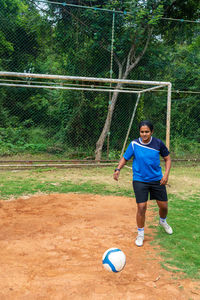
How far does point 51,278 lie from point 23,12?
9.30 m

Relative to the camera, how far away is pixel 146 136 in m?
3.33

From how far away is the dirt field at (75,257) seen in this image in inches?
90.5

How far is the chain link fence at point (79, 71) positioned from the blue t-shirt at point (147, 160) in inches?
230

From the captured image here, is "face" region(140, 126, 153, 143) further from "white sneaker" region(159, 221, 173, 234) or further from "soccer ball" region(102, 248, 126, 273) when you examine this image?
"soccer ball" region(102, 248, 126, 273)

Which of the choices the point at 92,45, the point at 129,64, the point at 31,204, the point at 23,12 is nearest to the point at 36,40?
the point at 23,12

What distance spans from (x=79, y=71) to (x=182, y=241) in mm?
7700

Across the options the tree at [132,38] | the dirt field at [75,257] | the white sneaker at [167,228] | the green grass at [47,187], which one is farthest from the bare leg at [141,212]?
the tree at [132,38]

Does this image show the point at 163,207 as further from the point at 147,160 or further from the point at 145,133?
the point at 145,133

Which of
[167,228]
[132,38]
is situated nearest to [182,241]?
[167,228]

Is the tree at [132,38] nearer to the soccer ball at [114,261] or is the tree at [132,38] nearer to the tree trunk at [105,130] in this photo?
the tree trunk at [105,130]

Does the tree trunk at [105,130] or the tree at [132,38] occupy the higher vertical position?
the tree at [132,38]

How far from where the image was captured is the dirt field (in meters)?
2.30

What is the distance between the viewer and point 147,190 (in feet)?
11.1

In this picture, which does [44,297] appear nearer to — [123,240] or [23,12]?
[123,240]
